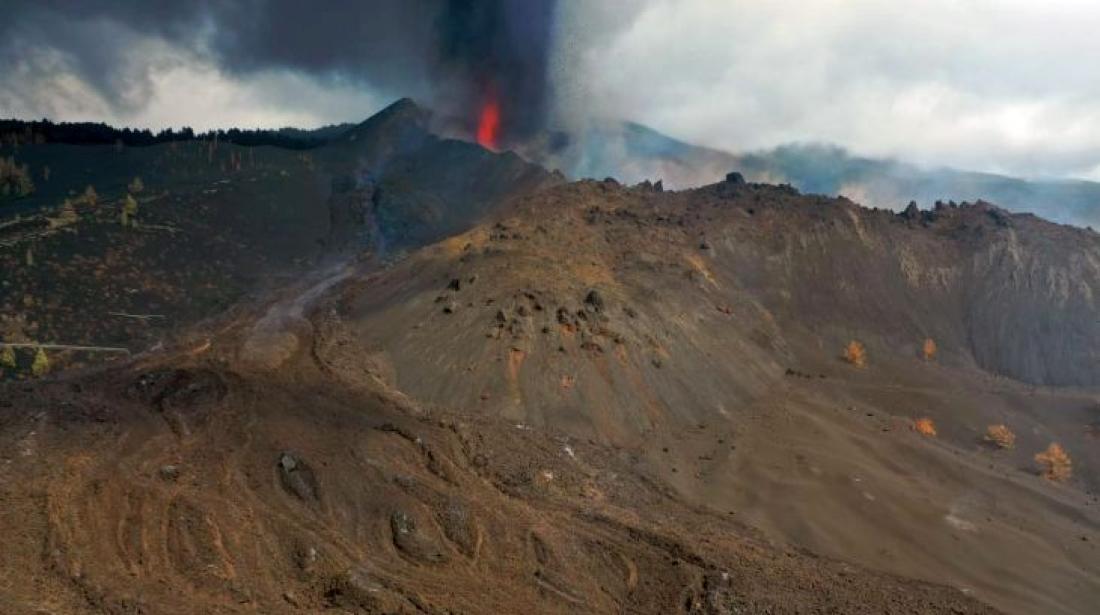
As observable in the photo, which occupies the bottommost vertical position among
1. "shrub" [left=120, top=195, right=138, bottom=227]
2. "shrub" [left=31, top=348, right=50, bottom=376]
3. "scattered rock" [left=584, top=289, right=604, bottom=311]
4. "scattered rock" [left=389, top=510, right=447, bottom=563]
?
"scattered rock" [left=389, top=510, right=447, bottom=563]

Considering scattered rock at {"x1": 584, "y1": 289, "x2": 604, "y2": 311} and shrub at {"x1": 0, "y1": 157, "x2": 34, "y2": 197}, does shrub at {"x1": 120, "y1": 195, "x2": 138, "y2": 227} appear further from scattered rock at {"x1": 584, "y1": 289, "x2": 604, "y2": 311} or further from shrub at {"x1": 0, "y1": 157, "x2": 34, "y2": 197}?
scattered rock at {"x1": 584, "y1": 289, "x2": 604, "y2": 311}

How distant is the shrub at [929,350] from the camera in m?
68.9

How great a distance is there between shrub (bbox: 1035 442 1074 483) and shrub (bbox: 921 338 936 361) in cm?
1629

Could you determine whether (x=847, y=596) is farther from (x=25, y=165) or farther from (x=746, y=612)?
(x=25, y=165)

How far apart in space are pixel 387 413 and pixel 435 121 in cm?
10656

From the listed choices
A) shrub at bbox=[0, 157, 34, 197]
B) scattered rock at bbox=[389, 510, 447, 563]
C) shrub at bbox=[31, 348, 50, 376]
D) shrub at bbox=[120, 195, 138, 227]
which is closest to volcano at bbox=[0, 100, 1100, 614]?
scattered rock at bbox=[389, 510, 447, 563]

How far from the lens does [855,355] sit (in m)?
65.3

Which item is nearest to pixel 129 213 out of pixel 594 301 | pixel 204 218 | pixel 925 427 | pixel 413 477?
pixel 204 218

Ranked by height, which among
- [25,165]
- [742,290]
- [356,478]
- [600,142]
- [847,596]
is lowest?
[847,596]

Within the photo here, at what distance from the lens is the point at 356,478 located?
103ft

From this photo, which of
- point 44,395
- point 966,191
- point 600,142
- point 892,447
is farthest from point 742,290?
point 966,191

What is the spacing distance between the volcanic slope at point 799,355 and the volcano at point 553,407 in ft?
0.94

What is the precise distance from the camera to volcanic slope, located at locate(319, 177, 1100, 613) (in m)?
38.7

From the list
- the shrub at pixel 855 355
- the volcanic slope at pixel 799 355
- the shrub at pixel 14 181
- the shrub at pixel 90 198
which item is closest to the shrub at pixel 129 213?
the shrub at pixel 90 198
